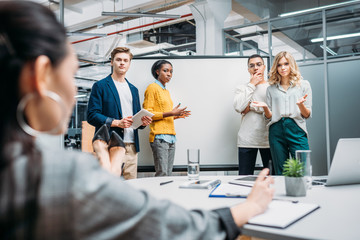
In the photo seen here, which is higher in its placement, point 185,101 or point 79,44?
point 79,44

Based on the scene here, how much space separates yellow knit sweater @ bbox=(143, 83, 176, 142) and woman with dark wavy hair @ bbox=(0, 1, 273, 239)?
8.25 feet

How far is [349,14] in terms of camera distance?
414 centimetres

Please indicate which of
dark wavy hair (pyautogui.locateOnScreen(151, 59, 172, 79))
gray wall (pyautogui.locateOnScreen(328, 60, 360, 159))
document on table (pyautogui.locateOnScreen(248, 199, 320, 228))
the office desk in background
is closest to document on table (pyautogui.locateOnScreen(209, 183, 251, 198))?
the office desk in background

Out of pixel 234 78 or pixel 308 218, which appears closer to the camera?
pixel 308 218

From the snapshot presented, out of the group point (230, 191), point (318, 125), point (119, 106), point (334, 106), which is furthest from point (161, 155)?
point (334, 106)

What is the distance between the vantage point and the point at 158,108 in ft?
10.3

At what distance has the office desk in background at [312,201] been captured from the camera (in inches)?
31.1

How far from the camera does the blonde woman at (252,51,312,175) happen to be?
273 cm

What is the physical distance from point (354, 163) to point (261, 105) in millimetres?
1527

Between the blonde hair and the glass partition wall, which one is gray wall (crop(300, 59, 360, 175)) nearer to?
the glass partition wall

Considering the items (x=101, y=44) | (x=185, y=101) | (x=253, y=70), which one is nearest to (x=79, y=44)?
(x=101, y=44)

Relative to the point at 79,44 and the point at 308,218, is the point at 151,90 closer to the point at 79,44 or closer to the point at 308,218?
the point at 308,218

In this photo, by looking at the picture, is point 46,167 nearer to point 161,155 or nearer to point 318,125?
point 161,155

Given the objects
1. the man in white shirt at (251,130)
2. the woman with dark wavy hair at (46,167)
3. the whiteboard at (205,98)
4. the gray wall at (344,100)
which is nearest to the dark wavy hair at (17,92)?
the woman with dark wavy hair at (46,167)
